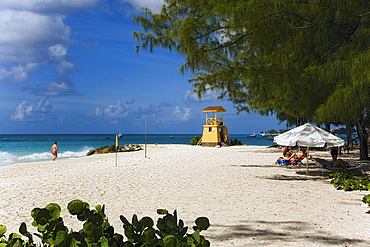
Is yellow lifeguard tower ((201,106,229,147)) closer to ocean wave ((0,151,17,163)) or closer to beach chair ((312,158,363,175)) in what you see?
ocean wave ((0,151,17,163))

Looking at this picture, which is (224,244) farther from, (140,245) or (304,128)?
(304,128)

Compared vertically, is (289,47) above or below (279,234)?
above

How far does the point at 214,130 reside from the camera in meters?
39.1

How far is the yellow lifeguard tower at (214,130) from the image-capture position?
38.9 m

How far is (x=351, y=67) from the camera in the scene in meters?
7.34

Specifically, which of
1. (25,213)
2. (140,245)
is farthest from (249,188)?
(140,245)

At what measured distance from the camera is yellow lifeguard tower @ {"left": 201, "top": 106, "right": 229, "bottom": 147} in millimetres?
38906

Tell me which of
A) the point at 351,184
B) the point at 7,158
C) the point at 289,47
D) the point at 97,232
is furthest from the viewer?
the point at 7,158

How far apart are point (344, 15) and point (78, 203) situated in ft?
24.2

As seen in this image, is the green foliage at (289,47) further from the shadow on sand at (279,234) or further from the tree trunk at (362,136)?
the tree trunk at (362,136)

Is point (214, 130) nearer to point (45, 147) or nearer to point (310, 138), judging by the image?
point (310, 138)

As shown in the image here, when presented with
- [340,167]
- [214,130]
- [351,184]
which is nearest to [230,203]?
[351,184]

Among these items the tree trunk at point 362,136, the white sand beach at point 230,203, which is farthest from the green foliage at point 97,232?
the tree trunk at point 362,136

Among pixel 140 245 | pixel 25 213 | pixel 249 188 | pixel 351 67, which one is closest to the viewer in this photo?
pixel 140 245
